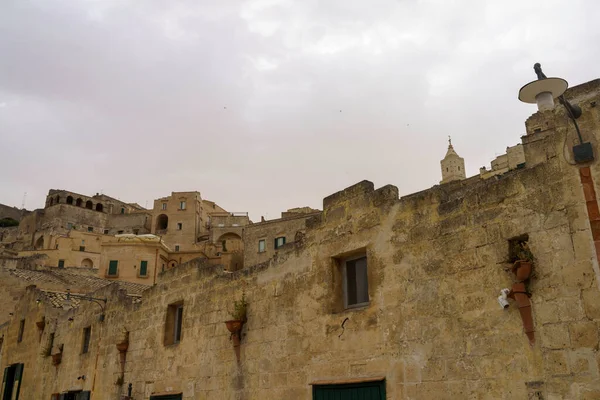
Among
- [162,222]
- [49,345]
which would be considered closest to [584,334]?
[49,345]

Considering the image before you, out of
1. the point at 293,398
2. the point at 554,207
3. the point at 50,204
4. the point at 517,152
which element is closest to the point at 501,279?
the point at 554,207

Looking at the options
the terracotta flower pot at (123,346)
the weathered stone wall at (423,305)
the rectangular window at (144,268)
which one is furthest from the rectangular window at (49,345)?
the rectangular window at (144,268)

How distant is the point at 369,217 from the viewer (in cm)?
829

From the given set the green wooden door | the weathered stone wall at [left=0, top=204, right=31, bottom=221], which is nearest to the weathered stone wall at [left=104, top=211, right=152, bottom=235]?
the weathered stone wall at [left=0, top=204, right=31, bottom=221]

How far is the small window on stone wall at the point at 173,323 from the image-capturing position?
12336mm

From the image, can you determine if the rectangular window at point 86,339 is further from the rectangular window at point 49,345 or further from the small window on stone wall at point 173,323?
the small window on stone wall at point 173,323

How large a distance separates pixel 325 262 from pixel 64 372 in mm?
11546

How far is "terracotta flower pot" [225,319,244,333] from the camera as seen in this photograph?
10078mm

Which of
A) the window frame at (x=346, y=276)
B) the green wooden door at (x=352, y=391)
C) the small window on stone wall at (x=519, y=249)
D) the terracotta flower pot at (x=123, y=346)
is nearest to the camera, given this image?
the small window on stone wall at (x=519, y=249)

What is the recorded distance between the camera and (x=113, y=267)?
42.4 meters

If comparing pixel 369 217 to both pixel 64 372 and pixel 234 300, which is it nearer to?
pixel 234 300

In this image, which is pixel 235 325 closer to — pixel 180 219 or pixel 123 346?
pixel 123 346

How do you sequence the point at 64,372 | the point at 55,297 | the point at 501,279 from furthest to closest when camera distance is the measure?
the point at 55,297
the point at 64,372
the point at 501,279

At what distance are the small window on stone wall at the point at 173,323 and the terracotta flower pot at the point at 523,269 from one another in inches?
320
